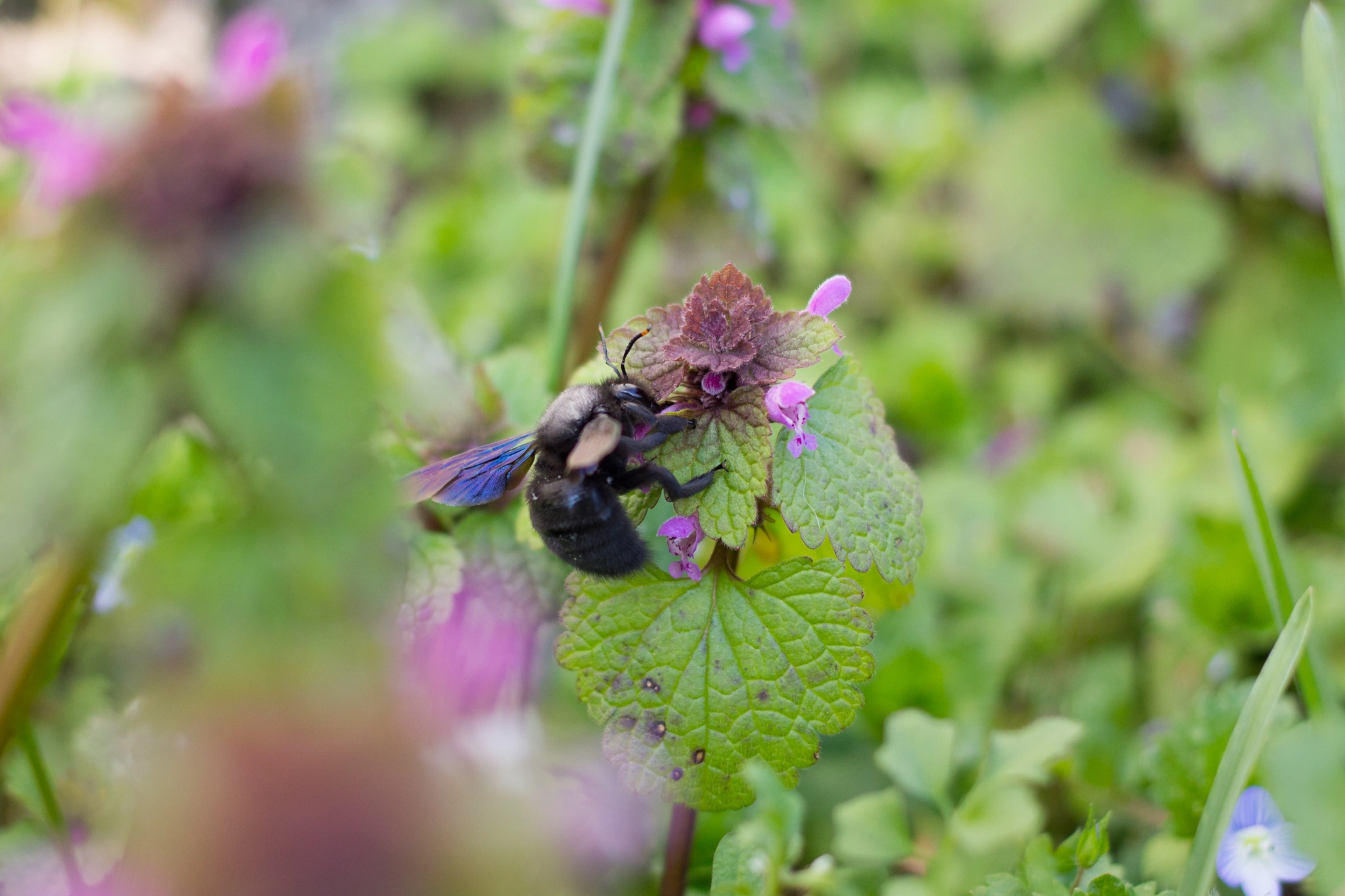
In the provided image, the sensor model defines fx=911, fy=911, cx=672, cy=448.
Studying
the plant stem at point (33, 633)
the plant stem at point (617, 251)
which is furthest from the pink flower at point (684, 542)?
the plant stem at point (617, 251)

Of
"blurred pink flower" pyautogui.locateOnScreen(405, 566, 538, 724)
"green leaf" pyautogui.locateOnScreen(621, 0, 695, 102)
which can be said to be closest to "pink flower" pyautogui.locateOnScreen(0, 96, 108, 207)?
"blurred pink flower" pyautogui.locateOnScreen(405, 566, 538, 724)

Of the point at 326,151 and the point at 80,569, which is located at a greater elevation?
the point at 326,151

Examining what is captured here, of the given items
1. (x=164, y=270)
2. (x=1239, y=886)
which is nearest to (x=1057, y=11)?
(x=1239, y=886)

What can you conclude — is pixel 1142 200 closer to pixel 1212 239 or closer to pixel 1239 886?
pixel 1212 239

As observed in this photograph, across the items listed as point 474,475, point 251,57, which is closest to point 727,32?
point 251,57

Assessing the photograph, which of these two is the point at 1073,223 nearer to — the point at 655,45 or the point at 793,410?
the point at 655,45

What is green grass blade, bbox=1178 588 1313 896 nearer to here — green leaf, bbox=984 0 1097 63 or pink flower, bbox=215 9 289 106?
pink flower, bbox=215 9 289 106
